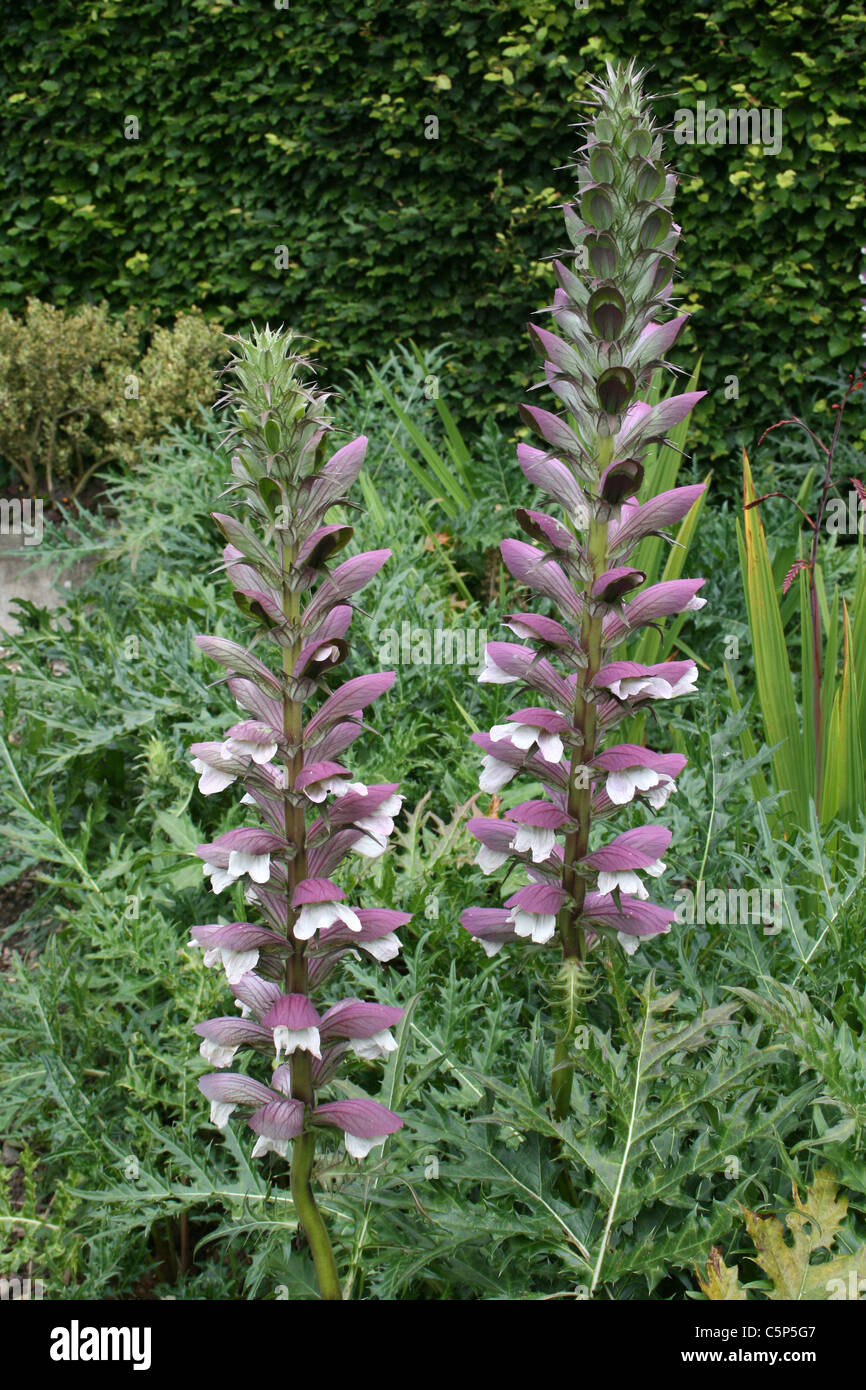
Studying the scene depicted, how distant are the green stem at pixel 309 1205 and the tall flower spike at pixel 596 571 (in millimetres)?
362

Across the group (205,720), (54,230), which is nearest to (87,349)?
(54,230)

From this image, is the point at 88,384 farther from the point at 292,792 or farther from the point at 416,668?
the point at 292,792

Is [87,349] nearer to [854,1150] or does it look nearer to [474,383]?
[474,383]

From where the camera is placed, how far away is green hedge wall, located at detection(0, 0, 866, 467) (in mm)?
4629

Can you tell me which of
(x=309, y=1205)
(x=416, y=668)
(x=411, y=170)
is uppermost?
(x=411, y=170)

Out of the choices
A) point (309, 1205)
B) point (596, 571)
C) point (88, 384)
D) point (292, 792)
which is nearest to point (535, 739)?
point (596, 571)

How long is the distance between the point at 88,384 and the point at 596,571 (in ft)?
17.6

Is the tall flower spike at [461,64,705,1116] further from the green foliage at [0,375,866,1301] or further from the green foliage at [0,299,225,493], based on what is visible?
the green foliage at [0,299,225,493]

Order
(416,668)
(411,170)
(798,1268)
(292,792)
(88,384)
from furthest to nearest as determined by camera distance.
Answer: (88,384), (411,170), (416,668), (798,1268), (292,792)

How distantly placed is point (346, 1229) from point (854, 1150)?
0.71 metres

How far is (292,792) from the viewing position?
1.16 metres

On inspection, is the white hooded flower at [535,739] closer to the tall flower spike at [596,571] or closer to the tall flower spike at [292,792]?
the tall flower spike at [596,571]

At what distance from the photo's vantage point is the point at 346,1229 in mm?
1425

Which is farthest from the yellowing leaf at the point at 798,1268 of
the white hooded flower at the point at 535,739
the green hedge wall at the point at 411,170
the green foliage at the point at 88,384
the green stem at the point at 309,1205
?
the green foliage at the point at 88,384
